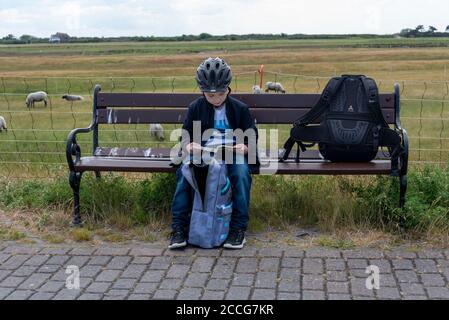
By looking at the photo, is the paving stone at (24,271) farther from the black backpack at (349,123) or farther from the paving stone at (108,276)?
the black backpack at (349,123)

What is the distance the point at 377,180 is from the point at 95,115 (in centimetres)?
263

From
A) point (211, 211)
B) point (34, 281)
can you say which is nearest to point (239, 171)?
point (211, 211)

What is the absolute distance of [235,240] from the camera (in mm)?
4949

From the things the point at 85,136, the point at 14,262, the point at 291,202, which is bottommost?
the point at 85,136

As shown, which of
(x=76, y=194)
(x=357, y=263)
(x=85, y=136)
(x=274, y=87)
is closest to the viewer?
(x=357, y=263)

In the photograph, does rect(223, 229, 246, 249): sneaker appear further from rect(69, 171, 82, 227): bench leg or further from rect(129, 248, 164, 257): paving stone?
rect(69, 171, 82, 227): bench leg

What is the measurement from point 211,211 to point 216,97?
36.4 inches

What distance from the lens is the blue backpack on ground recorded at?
4.93m

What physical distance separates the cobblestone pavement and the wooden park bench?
2.31 ft

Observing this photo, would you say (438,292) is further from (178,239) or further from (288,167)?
(178,239)

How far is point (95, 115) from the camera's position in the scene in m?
5.98

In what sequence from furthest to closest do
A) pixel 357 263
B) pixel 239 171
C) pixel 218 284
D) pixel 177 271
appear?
pixel 239 171, pixel 357 263, pixel 177 271, pixel 218 284

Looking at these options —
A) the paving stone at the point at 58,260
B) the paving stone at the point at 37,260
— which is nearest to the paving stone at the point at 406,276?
the paving stone at the point at 58,260

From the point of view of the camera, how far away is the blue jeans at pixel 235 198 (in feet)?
16.5
